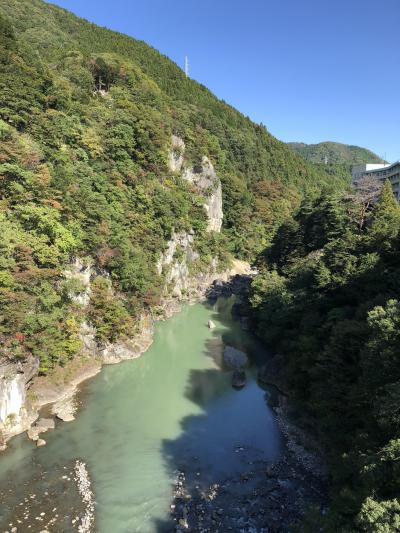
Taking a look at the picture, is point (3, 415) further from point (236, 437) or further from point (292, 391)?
point (292, 391)

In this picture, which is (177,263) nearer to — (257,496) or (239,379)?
(239,379)

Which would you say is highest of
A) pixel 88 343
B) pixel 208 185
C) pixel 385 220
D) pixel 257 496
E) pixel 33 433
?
pixel 208 185

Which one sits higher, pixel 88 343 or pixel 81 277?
pixel 81 277

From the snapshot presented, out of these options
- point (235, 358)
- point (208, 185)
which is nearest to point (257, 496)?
point (235, 358)

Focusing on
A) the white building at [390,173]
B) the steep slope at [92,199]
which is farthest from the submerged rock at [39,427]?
the white building at [390,173]

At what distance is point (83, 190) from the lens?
1091 inches

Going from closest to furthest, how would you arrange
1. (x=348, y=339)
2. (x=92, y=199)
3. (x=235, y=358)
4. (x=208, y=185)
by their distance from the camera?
(x=348, y=339), (x=235, y=358), (x=92, y=199), (x=208, y=185)

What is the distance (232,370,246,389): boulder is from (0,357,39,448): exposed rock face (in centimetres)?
1205

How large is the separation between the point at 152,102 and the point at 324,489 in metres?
49.0

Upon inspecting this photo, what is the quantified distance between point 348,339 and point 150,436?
10.7m

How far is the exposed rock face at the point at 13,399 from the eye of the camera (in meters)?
17.1

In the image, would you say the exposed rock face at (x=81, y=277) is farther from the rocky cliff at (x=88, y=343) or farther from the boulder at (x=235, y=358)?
the boulder at (x=235, y=358)

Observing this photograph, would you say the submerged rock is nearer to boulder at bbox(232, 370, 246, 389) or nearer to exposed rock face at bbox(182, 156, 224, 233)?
boulder at bbox(232, 370, 246, 389)

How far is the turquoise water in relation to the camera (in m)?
14.4
